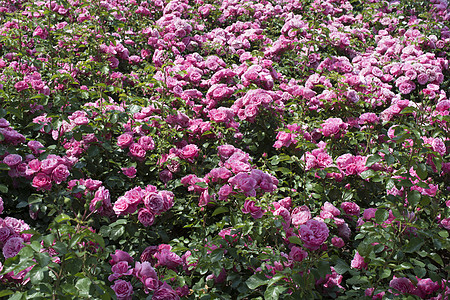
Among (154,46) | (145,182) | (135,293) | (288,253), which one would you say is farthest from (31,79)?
(288,253)

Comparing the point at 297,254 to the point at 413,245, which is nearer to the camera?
the point at 413,245

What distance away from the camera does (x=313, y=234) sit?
196cm

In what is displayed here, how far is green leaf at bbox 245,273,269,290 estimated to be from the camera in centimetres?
180

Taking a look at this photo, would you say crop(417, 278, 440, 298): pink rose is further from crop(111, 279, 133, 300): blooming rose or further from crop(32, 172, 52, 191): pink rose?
crop(32, 172, 52, 191): pink rose

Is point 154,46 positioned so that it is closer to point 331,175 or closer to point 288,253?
point 331,175

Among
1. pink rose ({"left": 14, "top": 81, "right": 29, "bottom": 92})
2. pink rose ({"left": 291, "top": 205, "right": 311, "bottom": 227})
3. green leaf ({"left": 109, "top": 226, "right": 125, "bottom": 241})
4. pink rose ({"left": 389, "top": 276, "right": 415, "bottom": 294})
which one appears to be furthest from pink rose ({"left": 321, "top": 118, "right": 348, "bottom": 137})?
pink rose ({"left": 14, "top": 81, "right": 29, "bottom": 92})

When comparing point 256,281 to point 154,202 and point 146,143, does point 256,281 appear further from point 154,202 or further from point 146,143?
point 146,143

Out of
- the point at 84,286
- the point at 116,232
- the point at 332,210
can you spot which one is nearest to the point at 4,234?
the point at 116,232

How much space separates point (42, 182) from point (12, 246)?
451 millimetres

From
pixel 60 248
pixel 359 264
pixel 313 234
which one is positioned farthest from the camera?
pixel 359 264

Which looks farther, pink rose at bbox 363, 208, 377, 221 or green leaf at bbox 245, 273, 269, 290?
pink rose at bbox 363, 208, 377, 221

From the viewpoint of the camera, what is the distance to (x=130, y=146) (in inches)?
103

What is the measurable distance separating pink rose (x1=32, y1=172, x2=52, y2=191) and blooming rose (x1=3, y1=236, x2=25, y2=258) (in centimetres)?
40

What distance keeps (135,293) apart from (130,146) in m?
1.03
